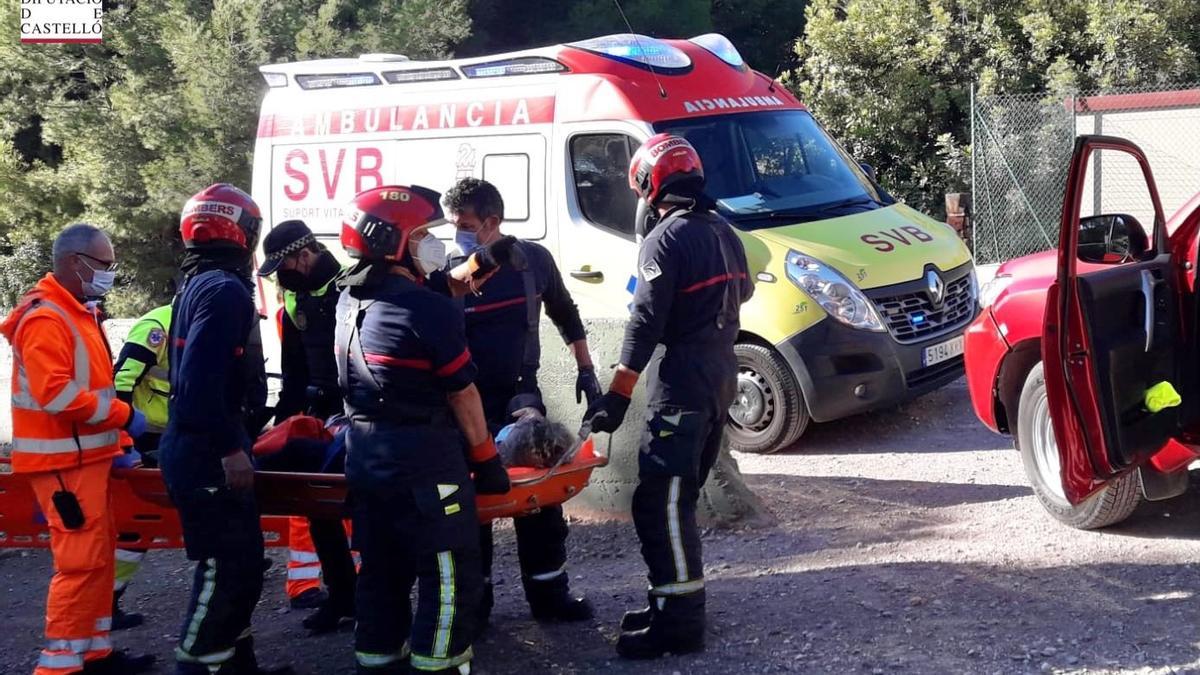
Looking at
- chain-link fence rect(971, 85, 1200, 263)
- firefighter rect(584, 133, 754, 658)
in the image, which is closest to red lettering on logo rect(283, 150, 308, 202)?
firefighter rect(584, 133, 754, 658)

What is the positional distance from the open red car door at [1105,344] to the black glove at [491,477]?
2.21 m

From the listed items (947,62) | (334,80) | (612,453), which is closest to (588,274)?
(612,453)

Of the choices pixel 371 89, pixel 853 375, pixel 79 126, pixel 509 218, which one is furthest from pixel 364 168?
pixel 79 126

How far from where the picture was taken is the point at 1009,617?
4988mm

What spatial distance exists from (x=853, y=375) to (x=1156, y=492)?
7.80ft

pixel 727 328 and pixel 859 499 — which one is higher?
pixel 727 328

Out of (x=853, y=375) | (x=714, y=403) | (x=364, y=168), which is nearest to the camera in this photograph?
(x=714, y=403)

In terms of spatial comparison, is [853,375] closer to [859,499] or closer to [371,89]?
[859,499]

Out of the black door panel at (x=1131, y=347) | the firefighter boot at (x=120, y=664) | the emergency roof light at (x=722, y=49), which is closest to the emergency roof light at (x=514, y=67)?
the emergency roof light at (x=722, y=49)

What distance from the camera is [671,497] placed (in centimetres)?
476

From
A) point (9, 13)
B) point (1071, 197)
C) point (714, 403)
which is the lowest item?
point (714, 403)

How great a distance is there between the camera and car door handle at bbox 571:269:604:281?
27.1 ft

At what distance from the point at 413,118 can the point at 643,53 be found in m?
1.80

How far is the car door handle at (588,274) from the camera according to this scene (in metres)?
8.25
